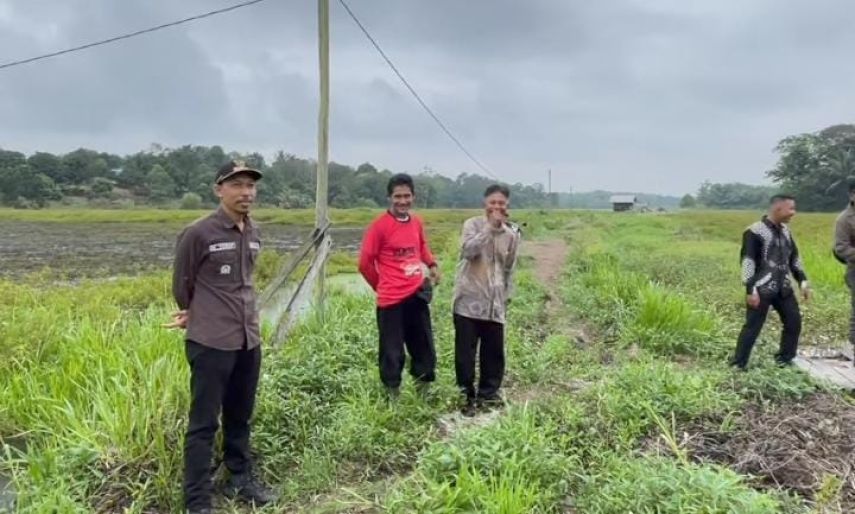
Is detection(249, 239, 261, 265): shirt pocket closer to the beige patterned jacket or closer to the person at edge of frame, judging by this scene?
the beige patterned jacket

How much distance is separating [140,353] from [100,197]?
44.7m

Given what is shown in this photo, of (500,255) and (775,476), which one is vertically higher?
(500,255)

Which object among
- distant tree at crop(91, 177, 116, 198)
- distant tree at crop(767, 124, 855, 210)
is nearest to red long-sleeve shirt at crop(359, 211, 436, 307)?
distant tree at crop(91, 177, 116, 198)

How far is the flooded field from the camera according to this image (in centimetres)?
1672

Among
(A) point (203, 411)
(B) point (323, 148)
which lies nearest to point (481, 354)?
(A) point (203, 411)

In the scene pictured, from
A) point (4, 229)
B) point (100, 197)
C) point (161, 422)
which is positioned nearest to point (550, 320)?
point (161, 422)

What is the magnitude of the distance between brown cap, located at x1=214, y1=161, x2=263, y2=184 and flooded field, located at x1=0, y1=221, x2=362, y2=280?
541 inches

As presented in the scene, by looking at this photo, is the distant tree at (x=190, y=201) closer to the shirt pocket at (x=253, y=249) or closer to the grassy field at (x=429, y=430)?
the grassy field at (x=429, y=430)

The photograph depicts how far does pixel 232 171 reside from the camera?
3143 millimetres

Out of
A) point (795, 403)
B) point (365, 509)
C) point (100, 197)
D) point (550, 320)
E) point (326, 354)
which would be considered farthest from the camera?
point (100, 197)

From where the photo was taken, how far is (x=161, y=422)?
3.69 meters

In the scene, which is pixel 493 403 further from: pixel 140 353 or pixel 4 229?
pixel 4 229

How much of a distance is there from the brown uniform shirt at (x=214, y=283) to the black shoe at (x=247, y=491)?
2.45ft

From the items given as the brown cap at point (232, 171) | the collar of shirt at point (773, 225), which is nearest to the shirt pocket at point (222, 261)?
the brown cap at point (232, 171)
